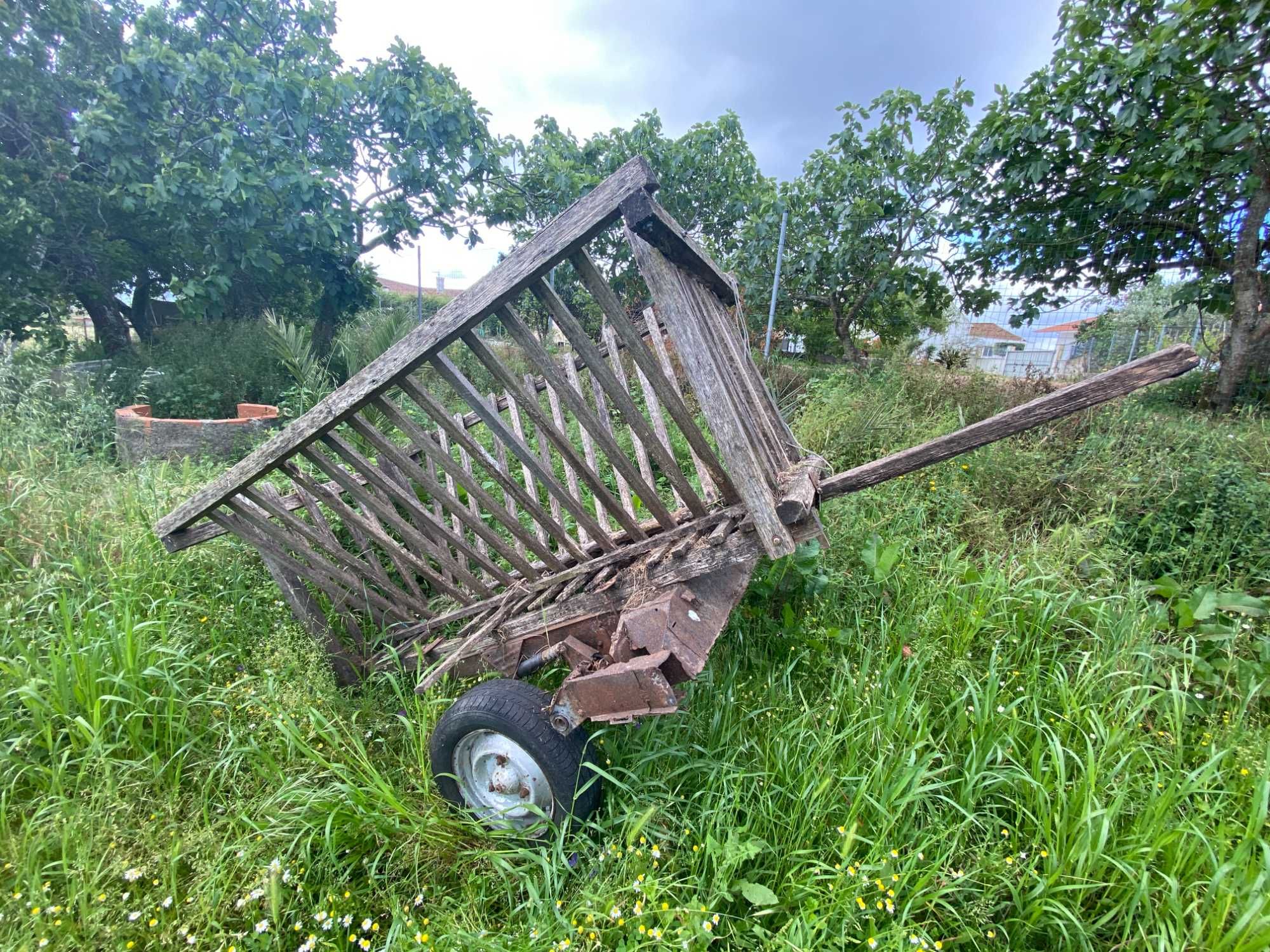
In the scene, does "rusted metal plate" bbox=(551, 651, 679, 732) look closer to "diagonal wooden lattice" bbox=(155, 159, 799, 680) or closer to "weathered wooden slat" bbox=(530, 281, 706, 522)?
"diagonal wooden lattice" bbox=(155, 159, 799, 680)

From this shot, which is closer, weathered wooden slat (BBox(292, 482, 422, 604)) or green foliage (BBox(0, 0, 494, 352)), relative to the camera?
weathered wooden slat (BBox(292, 482, 422, 604))

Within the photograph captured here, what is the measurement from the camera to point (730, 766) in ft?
5.65

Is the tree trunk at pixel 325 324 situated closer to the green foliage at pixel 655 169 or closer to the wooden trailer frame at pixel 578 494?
the green foliage at pixel 655 169

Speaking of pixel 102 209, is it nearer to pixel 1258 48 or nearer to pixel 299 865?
pixel 299 865

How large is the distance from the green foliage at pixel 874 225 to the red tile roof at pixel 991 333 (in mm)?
1947

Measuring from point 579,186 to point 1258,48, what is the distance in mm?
8237

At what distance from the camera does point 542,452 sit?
8.67 feet

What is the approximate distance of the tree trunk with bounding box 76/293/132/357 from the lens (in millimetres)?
7820

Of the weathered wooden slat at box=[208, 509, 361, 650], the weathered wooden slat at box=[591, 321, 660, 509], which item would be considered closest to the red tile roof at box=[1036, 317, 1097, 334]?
the weathered wooden slat at box=[591, 321, 660, 509]

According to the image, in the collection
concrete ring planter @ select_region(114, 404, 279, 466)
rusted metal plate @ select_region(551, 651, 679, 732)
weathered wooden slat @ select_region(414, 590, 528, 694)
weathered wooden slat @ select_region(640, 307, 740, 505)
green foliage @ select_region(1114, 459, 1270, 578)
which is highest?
concrete ring planter @ select_region(114, 404, 279, 466)

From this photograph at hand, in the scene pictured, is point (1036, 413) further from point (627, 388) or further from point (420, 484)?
point (420, 484)

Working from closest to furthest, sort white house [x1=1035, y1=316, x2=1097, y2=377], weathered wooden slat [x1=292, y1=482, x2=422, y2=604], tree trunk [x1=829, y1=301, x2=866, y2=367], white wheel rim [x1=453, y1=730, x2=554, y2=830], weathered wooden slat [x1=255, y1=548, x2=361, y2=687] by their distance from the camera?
white wheel rim [x1=453, y1=730, x2=554, y2=830] < weathered wooden slat [x1=292, y1=482, x2=422, y2=604] < weathered wooden slat [x1=255, y1=548, x2=361, y2=687] < tree trunk [x1=829, y1=301, x2=866, y2=367] < white house [x1=1035, y1=316, x2=1097, y2=377]

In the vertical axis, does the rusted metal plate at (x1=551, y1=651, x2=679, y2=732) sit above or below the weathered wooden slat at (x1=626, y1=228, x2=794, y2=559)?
below

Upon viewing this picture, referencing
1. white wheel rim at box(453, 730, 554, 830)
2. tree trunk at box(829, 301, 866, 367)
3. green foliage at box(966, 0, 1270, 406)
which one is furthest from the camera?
tree trunk at box(829, 301, 866, 367)
